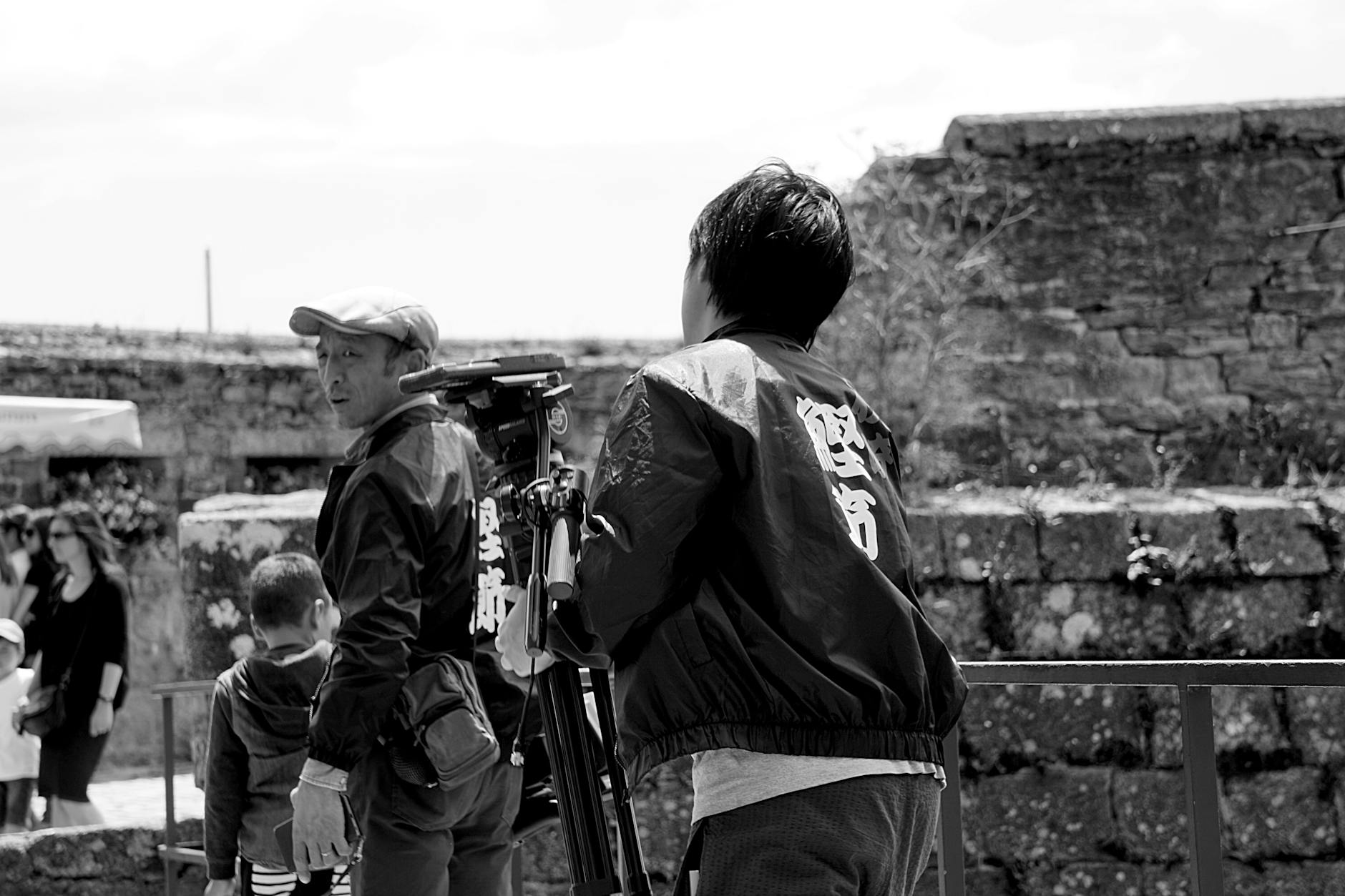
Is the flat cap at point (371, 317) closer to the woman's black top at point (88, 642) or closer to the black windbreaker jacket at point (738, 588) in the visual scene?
the black windbreaker jacket at point (738, 588)

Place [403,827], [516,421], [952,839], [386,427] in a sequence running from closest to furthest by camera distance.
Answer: [516,421], [403,827], [386,427], [952,839]

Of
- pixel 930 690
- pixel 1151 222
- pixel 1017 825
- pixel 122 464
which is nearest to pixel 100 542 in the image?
pixel 122 464

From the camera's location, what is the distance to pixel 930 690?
76.8 inches

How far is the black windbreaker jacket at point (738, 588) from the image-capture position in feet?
5.95

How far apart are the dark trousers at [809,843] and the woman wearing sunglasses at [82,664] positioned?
5.13 metres

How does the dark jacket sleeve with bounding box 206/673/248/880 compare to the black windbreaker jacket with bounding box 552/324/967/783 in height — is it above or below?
below

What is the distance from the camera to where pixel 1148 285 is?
300 inches

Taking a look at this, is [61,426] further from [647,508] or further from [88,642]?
[647,508]

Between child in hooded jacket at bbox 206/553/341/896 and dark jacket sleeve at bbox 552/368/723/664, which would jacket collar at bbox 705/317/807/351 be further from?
child in hooded jacket at bbox 206/553/341/896

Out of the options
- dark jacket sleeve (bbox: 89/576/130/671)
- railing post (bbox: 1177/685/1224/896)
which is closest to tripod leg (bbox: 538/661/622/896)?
railing post (bbox: 1177/685/1224/896)

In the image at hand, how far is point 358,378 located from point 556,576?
4.15 feet

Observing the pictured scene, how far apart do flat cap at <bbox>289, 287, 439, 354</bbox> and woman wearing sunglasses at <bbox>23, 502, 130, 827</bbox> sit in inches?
157

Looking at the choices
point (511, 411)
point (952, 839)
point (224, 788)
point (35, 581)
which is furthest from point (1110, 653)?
point (35, 581)

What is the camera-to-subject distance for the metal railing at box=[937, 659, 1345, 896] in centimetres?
279
